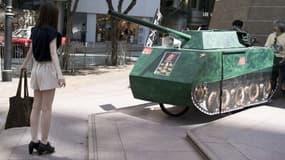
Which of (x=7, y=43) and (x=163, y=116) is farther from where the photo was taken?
(x=7, y=43)

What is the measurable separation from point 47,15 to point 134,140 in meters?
2.18

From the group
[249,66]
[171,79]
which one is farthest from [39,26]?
[249,66]

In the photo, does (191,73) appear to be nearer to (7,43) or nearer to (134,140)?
(134,140)

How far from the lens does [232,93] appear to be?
744 centimetres

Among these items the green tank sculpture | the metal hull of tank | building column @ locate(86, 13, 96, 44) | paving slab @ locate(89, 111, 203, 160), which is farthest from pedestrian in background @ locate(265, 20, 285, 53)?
building column @ locate(86, 13, 96, 44)

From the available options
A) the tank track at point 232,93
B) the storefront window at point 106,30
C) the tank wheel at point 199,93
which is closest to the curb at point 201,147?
the tank wheel at point 199,93

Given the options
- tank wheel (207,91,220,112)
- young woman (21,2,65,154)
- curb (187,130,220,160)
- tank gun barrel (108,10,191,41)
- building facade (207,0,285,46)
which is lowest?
curb (187,130,220,160)

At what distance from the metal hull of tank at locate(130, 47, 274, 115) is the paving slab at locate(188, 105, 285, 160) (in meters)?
Answer: 0.39

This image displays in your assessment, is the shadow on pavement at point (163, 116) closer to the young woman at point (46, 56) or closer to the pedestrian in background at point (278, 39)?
the pedestrian in background at point (278, 39)

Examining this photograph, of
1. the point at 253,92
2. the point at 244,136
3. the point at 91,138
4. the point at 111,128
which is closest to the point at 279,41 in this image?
the point at 253,92

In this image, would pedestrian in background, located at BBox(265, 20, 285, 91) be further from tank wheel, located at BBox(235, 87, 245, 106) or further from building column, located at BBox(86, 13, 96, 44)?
building column, located at BBox(86, 13, 96, 44)

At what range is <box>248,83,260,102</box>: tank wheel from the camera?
7.86 meters

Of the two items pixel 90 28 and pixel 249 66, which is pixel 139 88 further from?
pixel 90 28

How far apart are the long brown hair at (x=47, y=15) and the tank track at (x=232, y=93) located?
2581 mm
